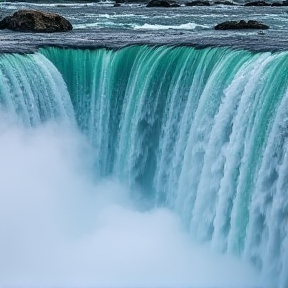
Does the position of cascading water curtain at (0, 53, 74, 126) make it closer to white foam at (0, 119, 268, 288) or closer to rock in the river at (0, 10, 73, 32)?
white foam at (0, 119, 268, 288)

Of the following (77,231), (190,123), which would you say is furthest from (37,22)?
(77,231)

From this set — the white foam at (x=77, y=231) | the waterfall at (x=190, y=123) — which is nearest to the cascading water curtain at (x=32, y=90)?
the waterfall at (x=190, y=123)

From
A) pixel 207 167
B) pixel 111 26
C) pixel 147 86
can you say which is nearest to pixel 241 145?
pixel 207 167

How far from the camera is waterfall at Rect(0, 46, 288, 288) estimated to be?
27.2 ft

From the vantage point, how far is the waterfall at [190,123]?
829 cm

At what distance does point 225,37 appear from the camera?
14.1 meters

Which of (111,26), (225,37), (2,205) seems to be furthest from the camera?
(111,26)

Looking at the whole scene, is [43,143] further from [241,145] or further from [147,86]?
[241,145]

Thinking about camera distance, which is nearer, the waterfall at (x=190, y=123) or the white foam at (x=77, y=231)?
the waterfall at (x=190, y=123)

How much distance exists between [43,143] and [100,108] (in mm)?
1351

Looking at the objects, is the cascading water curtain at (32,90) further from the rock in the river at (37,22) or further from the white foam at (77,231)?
the rock in the river at (37,22)

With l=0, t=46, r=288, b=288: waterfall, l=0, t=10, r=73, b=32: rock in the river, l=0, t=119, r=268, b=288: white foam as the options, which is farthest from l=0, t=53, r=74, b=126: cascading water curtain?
l=0, t=10, r=73, b=32: rock in the river

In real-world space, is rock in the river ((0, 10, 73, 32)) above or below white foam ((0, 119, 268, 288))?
above

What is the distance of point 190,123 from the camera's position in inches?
415
